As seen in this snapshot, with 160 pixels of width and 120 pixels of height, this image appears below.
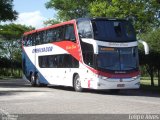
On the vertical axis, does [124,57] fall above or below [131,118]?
above

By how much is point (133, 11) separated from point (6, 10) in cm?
1197

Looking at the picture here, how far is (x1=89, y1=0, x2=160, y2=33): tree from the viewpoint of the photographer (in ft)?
129

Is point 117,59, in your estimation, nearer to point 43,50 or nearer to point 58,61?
point 58,61

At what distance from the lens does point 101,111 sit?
15672mm

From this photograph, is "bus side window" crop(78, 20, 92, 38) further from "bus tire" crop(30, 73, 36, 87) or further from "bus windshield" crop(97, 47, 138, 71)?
"bus tire" crop(30, 73, 36, 87)

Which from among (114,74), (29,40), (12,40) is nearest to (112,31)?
(114,74)

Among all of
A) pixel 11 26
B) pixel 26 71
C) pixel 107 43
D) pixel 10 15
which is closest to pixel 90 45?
pixel 107 43

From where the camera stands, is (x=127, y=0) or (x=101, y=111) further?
(x=127, y=0)

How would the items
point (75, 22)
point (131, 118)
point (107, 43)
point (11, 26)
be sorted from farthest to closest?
1. point (11, 26)
2. point (75, 22)
3. point (107, 43)
4. point (131, 118)

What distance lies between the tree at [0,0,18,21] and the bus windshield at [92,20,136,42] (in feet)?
61.4

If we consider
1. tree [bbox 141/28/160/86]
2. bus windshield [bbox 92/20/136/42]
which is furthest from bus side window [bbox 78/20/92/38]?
tree [bbox 141/28/160/86]

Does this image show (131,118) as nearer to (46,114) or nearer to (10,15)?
(46,114)

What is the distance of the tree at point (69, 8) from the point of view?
6022 centimetres

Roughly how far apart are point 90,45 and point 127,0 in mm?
14450
